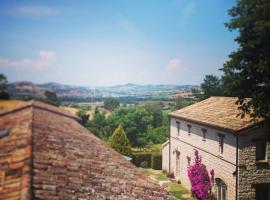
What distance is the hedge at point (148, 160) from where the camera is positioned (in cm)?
4266

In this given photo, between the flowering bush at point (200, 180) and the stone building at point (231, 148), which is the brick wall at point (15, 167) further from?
the flowering bush at point (200, 180)

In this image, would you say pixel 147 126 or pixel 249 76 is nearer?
pixel 249 76

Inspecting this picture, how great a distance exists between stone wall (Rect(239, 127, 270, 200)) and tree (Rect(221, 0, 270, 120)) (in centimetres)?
292

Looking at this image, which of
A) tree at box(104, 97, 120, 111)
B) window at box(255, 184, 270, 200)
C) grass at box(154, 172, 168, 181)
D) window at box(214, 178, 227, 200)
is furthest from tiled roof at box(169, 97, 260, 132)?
tree at box(104, 97, 120, 111)

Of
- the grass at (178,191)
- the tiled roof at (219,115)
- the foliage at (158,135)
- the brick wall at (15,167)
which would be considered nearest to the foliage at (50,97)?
the tiled roof at (219,115)

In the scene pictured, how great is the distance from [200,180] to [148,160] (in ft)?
62.4

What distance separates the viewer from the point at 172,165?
118ft

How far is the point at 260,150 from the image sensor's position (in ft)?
73.8

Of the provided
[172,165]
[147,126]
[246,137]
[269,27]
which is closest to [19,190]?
[269,27]

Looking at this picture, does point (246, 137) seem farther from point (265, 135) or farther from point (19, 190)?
point (19, 190)

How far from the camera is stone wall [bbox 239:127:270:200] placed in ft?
70.8

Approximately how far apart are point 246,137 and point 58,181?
18.4 metres

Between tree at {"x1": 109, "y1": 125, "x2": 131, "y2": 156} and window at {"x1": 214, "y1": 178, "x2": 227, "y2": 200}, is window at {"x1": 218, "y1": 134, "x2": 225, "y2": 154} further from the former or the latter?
tree at {"x1": 109, "y1": 125, "x2": 131, "y2": 156}

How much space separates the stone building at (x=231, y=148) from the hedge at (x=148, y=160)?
461 inches
